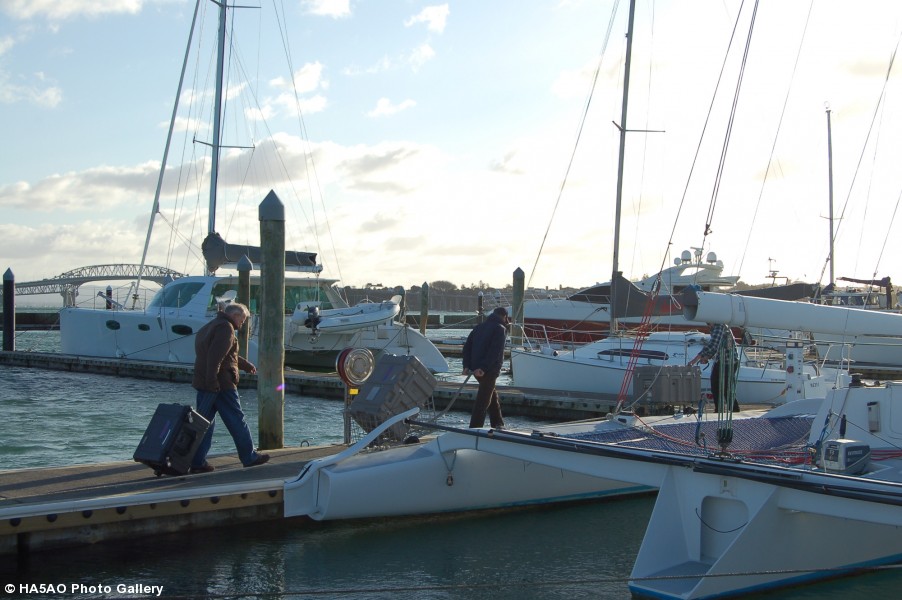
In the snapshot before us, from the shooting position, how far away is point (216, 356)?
849 centimetres

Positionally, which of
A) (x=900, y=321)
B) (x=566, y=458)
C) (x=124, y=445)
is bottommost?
(x=124, y=445)

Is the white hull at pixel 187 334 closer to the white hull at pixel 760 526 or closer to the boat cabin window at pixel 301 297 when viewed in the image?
the boat cabin window at pixel 301 297

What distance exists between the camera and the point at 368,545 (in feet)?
27.3

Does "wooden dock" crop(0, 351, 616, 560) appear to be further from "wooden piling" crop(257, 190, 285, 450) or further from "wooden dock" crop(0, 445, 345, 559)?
"wooden piling" crop(257, 190, 285, 450)

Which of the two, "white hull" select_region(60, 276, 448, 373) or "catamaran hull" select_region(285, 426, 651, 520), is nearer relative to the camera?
"catamaran hull" select_region(285, 426, 651, 520)

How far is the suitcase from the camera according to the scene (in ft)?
27.6

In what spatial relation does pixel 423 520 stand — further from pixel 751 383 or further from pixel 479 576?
pixel 751 383

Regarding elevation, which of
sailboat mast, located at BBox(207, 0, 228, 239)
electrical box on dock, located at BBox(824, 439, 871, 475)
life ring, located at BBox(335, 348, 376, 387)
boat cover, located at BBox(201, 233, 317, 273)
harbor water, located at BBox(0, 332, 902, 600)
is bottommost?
harbor water, located at BBox(0, 332, 902, 600)

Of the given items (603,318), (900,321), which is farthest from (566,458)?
(603,318)

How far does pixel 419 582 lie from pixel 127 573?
239 centimetres

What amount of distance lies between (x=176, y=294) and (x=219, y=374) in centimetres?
1977

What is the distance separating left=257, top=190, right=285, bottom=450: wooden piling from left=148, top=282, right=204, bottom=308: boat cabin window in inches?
669

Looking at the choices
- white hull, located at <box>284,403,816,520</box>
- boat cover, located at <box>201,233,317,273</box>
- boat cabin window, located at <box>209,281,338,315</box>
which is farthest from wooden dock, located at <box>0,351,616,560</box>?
boat cabin window, located at <box>209,281,338,315</box>

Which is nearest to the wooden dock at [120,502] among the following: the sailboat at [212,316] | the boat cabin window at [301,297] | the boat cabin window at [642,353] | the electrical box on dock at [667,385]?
the electrical box on dock at [667,385]
